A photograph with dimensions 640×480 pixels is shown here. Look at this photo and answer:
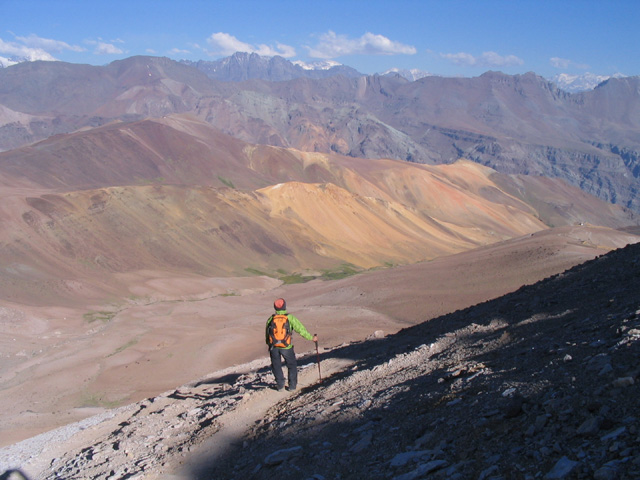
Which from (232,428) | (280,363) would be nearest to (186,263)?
(280,363)

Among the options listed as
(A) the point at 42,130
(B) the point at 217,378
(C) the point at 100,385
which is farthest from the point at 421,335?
(A) the point at 42,130

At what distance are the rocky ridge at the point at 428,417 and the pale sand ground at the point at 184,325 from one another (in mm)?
6394

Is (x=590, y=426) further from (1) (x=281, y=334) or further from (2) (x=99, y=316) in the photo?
(2) (x=99, y=316)

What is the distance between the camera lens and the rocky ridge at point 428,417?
18.0ft

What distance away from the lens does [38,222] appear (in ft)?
149

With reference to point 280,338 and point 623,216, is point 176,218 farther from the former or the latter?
point 623,216

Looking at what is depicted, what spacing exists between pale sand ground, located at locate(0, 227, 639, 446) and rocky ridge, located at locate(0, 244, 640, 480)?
6.39 metres

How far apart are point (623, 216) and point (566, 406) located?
A: 6209 inches

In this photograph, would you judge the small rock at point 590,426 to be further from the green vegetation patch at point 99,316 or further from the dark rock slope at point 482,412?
the green vegetation patch at point 99,316

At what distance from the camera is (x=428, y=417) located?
23.6 ft

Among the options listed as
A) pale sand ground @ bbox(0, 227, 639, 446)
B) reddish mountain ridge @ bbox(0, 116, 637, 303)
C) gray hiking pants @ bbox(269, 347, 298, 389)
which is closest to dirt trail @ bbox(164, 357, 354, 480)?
gray hiking pants @ bbox(269, 347, 298, 389)

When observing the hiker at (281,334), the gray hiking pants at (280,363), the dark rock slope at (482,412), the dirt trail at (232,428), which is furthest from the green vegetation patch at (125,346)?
the hiker at (281,334)

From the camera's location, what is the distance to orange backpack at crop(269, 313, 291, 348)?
10.5 metres

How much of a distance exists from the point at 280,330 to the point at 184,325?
21.2 m
